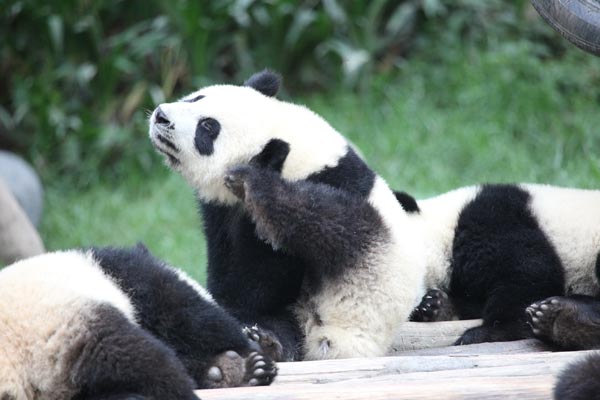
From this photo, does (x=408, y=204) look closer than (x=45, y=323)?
No

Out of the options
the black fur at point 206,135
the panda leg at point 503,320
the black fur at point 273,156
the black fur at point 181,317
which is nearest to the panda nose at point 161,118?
the black fur at point 206,135

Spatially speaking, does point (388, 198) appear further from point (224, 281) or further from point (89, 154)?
point (89, 154)

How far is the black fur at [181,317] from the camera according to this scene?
3.16 meters

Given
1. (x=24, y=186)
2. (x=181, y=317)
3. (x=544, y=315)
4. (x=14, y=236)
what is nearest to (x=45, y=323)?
(x=181, y=317)

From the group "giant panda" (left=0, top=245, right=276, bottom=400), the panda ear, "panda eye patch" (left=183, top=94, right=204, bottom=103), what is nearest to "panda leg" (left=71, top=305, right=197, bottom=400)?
"giant panda" (left=0, top=245, right=276, bottom=400)

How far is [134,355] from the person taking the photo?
2.74 meters

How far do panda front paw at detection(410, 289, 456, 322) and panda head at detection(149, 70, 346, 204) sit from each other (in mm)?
816

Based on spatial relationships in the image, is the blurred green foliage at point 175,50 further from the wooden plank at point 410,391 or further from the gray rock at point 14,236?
the wooden plank at point 410,391

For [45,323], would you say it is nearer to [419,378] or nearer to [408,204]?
[419,378]

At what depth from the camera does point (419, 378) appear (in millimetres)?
3072

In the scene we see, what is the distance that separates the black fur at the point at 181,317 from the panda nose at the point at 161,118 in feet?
2.78

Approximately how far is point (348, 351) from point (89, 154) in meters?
5.49

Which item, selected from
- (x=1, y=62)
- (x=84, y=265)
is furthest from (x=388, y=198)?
(x=1, y=62)

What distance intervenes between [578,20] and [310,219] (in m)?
1.35
